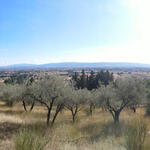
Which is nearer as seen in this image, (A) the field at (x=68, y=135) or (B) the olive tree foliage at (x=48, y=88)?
(A) the field at (x=68, y=135)

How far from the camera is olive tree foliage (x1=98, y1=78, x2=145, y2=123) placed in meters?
12.2

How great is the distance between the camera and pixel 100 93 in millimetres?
13211

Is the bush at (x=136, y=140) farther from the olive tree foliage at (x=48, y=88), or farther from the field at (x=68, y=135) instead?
the olive tree foliage at (x=48, y=88)

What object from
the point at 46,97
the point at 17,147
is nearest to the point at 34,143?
the point at 17,147

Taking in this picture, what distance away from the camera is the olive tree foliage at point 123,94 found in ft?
40.1

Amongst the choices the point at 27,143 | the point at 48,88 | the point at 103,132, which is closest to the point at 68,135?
the point at 103,132

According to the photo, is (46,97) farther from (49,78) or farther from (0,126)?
(0,126)

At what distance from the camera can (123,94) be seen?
12.3m

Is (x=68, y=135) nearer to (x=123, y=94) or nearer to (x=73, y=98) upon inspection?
(x=73, y=98)

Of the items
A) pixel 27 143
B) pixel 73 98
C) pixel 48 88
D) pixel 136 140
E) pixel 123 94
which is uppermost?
pixel 48 88

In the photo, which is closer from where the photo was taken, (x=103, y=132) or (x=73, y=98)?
(x=103, y=132)

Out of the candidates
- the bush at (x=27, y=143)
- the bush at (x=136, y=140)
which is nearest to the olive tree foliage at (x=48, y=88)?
the bush at (x=27, y=143)

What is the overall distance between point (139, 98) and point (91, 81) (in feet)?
86.9

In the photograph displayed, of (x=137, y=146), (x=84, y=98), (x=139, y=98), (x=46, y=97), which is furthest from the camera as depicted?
(x=84, y=98)
